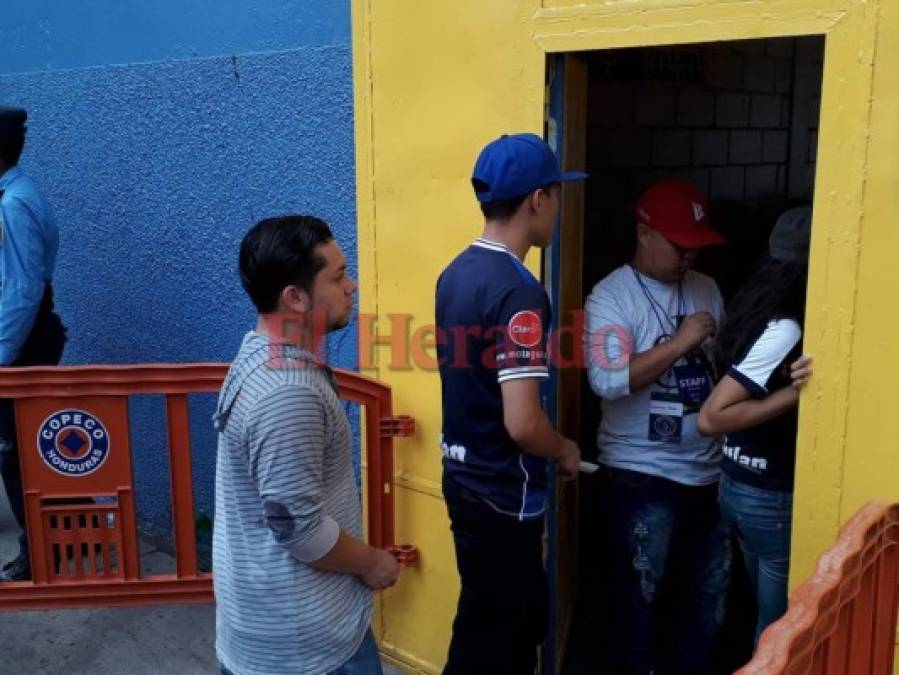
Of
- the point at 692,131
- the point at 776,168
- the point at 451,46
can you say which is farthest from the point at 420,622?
the point at 776,168

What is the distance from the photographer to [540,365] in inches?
90.9

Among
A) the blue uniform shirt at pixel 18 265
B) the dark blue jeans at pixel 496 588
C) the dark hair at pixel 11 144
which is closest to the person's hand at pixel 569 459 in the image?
the dark blue jeans at pixel 496 588

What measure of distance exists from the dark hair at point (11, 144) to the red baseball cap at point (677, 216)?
2732 millimetres

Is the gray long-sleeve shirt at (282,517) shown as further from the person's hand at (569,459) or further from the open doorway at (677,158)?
the open doorway at (677,158)

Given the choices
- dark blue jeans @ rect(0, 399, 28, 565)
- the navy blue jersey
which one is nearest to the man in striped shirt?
the navy blue jersey

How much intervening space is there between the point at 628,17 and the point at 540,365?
941mm

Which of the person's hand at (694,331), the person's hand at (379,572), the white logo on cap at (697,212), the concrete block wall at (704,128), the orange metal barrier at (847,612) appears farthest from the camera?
the concrete block wall at (704,128)

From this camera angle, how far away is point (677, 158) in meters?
4.29

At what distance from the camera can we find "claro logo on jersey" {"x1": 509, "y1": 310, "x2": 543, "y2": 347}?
2285 mm

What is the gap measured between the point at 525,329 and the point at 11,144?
2.75 m

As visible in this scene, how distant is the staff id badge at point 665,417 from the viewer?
2824mm

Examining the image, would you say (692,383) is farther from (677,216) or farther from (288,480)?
(288,480)

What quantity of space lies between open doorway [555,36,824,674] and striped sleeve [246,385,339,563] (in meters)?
1.39

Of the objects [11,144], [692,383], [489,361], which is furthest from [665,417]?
[11,144]
